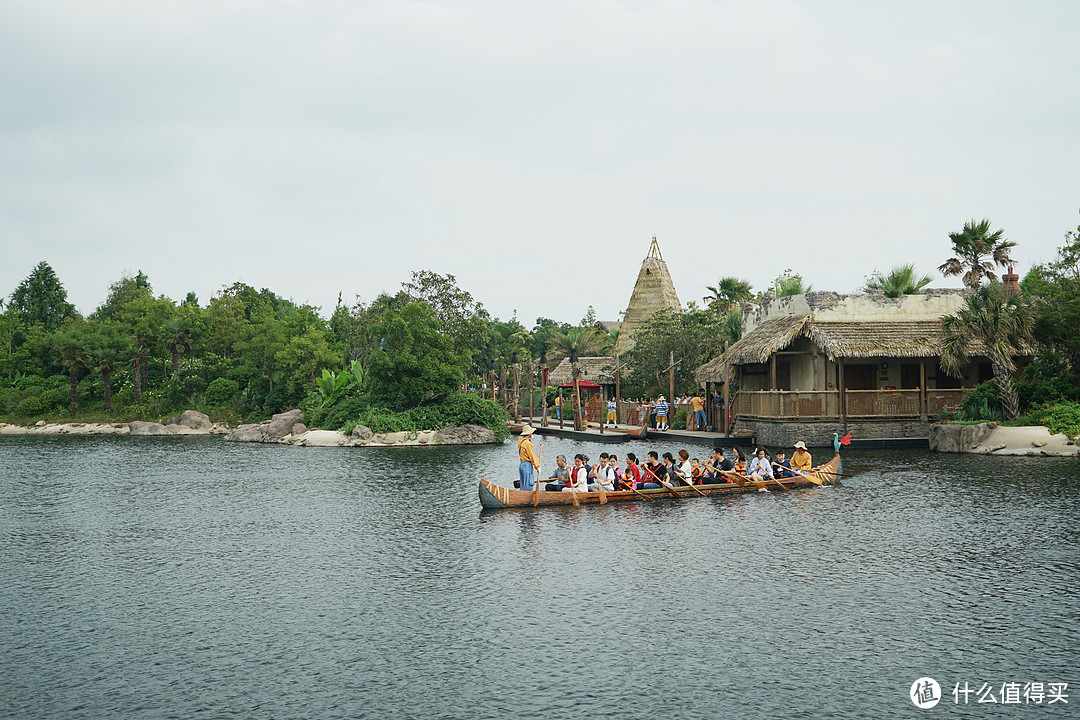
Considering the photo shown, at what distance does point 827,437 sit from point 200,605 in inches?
1041

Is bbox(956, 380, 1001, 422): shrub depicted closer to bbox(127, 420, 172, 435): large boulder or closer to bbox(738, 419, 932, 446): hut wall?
bbox(738, 419, 932, 446): hut wall

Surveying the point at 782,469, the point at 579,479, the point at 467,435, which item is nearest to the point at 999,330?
the point at 782,469

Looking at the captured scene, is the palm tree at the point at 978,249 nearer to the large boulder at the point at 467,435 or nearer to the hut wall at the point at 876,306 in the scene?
the hut wall at the point at 876,306

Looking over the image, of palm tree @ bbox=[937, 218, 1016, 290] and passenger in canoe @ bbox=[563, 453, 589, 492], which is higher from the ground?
palm tree @ bbox=[937, 218, 1016, 290]

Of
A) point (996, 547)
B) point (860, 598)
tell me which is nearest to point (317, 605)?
point (860, 598)

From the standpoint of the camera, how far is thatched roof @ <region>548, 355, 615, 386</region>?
57.9 m

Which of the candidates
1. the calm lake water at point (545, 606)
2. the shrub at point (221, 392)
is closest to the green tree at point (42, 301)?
the shrub at point (221, 392)

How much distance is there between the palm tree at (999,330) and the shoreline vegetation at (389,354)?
6 centimetres

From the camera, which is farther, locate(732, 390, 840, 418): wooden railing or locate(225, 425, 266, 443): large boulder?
locate(225, 425, 266, 443): large boulder

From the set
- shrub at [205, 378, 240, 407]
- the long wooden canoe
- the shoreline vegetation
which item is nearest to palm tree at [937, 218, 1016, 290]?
the shoreline vegetation

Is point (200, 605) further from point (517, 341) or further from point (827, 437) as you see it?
point (517, 341)

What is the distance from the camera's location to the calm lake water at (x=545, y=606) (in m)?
8.73

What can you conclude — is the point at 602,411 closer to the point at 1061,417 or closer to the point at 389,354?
the point at 389,354

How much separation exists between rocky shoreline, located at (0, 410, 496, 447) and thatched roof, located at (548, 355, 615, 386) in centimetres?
1624
